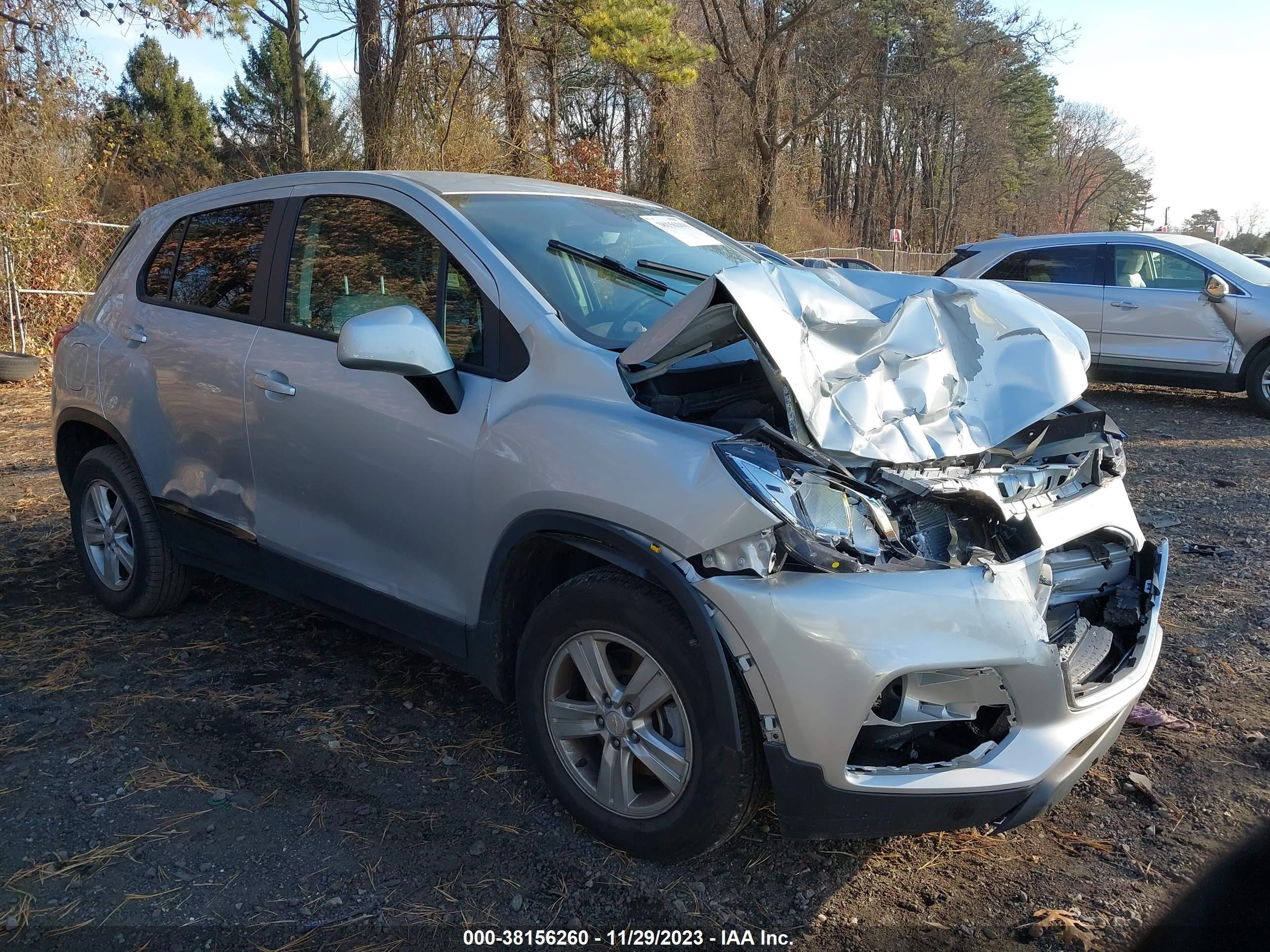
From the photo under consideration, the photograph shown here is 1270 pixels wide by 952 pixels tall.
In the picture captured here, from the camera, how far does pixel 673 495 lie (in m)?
2.44

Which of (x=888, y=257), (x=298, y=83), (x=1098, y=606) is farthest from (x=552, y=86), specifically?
(x=888, y=257)

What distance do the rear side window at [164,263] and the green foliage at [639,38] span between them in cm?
1332

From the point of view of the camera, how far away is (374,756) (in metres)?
3.34

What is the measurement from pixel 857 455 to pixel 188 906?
211 cm

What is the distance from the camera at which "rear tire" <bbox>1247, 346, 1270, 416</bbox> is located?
953 cm

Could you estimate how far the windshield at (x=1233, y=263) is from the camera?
9844 mm

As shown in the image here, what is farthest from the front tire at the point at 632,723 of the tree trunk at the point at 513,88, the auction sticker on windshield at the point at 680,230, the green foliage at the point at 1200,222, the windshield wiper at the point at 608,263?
the green foliage at the point at 1200,222

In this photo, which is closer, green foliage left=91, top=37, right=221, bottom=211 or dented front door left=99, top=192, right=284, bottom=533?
dented front door left=99, top=192, right=284, bottom=533

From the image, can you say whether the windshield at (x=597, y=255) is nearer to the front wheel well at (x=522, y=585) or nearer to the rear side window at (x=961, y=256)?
the front wheel well at (x=522, y=585)

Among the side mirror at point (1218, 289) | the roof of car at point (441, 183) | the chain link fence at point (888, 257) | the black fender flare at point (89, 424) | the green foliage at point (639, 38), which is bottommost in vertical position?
the black fender flare at point (89, 424)

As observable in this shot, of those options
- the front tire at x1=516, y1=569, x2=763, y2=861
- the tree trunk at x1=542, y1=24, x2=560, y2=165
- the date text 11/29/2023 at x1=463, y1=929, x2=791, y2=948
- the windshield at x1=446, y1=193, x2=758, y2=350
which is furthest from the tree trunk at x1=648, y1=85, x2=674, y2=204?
the date text 11/29/2023 at x1=463, y1=929, x2=791, y2=948

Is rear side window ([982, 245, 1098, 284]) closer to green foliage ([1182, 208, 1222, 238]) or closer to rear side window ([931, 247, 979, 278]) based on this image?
rear side window ([931, 247, 979, 278])

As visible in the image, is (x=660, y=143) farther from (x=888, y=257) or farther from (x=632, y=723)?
(x=632, y=723)

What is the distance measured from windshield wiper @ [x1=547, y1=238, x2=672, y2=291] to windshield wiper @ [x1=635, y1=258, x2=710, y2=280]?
86mm
